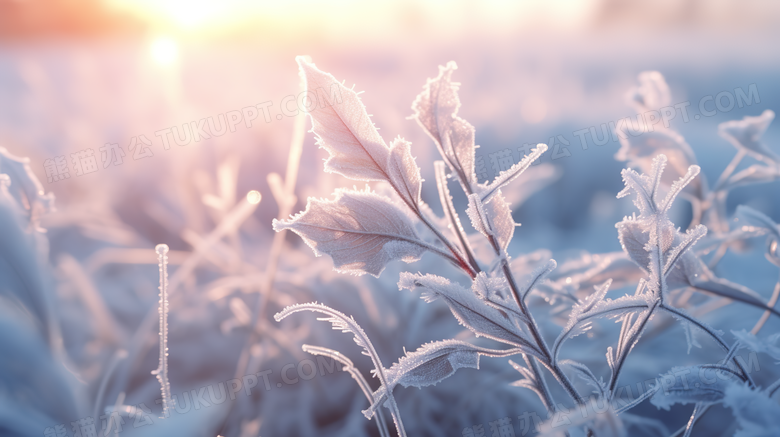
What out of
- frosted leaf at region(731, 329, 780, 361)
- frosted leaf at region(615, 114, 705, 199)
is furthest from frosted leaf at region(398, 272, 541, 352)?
frosted leaf at region(615, 114, 705, 199)

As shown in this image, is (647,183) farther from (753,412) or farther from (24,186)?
(24,186)

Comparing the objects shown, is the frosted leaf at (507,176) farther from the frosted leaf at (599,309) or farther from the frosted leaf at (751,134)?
the frosted leaf at (751,134)

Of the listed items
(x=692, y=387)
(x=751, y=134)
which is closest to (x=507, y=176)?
(x=692, y=387)

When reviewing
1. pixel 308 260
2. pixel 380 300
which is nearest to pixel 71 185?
pixel 308 260

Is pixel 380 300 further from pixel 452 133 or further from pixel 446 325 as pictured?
pixel 452 133

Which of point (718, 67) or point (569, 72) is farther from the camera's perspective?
point (569, 72)
